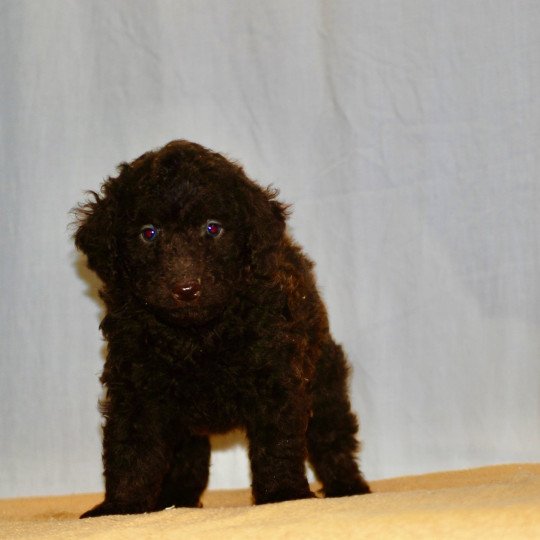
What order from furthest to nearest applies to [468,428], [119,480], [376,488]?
1. [468,428]
2. [376,488]
3. [119,480]

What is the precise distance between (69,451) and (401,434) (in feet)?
5.69

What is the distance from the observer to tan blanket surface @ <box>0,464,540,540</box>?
280cm

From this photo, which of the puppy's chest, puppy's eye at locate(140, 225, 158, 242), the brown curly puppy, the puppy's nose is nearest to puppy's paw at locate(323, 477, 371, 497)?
the brown curly puppy

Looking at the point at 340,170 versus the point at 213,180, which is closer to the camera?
the point at 213,180

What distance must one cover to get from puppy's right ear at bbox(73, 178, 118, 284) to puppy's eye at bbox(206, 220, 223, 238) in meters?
0.38

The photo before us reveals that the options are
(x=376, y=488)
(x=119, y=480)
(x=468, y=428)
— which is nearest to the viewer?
(x=119, y=480)

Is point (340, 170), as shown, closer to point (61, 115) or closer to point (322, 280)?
point (322, 280)

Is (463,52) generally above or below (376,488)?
above

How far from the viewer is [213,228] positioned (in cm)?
386

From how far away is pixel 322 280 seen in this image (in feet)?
18.1

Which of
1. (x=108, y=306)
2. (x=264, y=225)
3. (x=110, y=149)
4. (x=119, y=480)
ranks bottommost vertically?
(x=119, y=480)

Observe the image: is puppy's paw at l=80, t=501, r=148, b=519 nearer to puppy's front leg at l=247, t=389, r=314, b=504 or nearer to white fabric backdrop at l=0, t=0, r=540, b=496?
puppy's front leg at l=247, t=389, r=314, b=504

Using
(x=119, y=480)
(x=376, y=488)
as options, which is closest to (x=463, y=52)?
(x=376, y=488)

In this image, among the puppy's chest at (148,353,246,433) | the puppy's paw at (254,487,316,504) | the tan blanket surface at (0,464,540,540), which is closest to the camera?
the tan blanket surface at (0,464,540,540)
